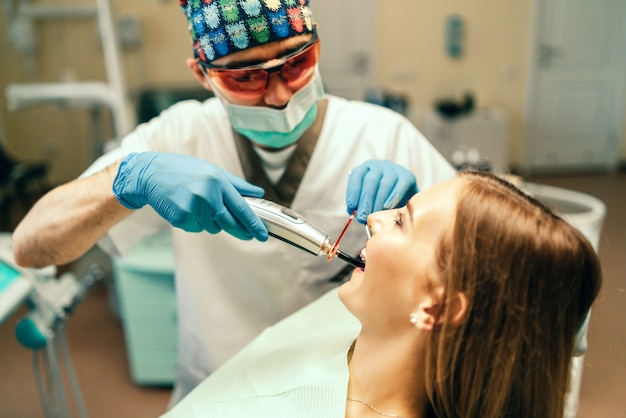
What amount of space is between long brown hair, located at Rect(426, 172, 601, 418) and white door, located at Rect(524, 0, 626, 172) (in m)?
3.01

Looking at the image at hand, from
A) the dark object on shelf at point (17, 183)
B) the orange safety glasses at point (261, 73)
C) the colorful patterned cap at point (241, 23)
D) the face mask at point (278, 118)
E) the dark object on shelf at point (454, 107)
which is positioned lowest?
the dark object on shelf at point (17, 183)

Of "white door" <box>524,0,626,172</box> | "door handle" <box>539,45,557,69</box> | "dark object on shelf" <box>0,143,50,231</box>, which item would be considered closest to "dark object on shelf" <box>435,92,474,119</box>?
"white door" <box>524,0,626,172</box>

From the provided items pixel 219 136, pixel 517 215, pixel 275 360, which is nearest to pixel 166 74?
pixel 219 136

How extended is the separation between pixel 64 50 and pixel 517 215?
15.6 ft

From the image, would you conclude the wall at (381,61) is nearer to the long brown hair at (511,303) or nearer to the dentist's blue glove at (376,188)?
the dentist's blue glove at (376,188)

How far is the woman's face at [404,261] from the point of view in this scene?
912 millimetres

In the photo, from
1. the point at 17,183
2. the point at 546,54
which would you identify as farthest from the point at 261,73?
the point at 546,54

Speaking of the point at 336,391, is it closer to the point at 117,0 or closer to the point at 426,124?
the point at 426,124

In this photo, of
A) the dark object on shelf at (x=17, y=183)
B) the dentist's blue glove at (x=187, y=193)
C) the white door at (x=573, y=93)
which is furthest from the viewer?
the white door at (x=573, y=93)

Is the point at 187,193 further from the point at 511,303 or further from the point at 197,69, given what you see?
the point at 511,303

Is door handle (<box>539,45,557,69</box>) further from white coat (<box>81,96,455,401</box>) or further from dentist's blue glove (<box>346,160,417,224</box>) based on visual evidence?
dentist's blue glove (<box>346,160,417,224</box>)

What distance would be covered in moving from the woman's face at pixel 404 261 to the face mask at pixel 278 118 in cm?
36

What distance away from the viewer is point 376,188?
3.69 ft

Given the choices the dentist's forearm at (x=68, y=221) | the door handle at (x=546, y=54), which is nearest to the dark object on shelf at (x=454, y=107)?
the door handle at (x=546, y=54)
